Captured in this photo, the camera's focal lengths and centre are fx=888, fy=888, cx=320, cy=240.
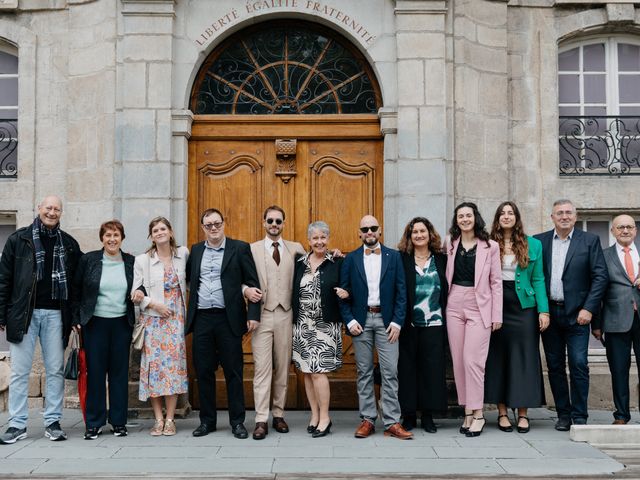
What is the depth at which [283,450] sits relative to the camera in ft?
24.6

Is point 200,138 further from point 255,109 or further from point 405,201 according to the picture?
point 405,201

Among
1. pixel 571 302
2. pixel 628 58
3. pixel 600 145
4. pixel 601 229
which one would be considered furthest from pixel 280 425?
pixel 628 58

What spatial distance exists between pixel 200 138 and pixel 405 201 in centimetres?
241

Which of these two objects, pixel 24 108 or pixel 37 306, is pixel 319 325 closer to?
pixel 37 306

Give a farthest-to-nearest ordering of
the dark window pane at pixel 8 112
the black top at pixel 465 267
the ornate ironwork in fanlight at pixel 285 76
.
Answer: the dark window pane at pixel 8 112 < the ornate ironwork in fanlight at pixel 285 76 < the black top at pixel 465 267

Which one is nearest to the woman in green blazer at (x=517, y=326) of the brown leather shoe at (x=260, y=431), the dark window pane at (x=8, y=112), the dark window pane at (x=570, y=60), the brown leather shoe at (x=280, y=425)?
the brown leather shoe at (x=280, y=425)

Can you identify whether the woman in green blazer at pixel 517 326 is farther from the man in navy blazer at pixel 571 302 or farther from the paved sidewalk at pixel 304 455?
the paved sidewalk at pixel 304 455

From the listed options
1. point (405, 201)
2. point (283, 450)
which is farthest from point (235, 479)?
point (405, 201)

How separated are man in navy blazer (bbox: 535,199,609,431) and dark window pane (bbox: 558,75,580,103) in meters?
2.59

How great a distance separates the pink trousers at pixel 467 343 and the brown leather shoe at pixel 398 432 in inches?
26.7

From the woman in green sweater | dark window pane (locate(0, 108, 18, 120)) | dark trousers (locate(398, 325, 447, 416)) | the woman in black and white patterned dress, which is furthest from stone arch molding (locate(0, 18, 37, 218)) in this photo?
dark trousers (locate(398, 325, 447, 416))

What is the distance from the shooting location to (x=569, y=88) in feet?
35.1

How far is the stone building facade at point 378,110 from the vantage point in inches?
379

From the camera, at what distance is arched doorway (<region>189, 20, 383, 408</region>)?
9.84 m
